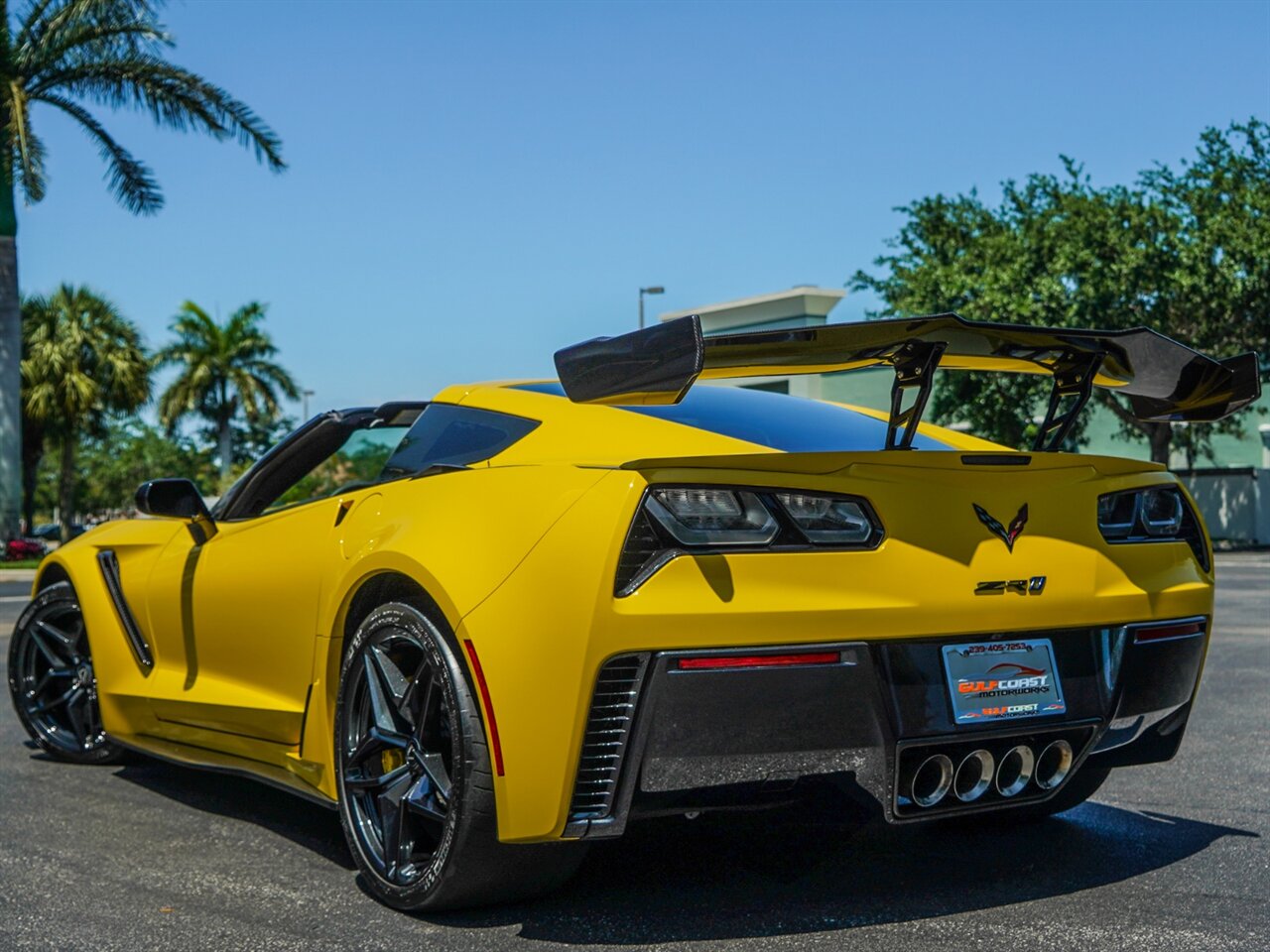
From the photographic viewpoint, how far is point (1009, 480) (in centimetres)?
337

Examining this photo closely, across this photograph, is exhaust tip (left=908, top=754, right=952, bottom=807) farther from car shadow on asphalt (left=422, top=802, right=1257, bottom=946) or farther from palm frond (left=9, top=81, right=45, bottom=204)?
palm frond (left=9, top=81, right=45, bottom=204)

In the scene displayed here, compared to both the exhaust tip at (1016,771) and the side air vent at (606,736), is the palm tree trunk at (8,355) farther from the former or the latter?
the exhaust tip at (1016,771)

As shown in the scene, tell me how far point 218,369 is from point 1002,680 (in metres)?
53.4

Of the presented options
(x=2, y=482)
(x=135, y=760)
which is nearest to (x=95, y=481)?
(x=2, y=482)

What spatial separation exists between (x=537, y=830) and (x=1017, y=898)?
4.09 feet

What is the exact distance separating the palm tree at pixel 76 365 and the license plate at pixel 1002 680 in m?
40.7

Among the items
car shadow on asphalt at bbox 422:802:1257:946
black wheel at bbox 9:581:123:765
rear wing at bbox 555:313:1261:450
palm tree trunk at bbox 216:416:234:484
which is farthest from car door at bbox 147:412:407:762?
palm tree trunk at bbox 216:416:234:484

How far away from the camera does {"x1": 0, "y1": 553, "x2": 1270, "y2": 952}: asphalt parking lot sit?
3189 millimetres

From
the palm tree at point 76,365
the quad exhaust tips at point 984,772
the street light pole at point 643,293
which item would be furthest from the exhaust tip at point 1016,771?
the palm tree at point 76,365

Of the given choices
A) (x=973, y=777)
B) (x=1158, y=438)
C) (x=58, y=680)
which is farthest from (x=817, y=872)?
(x=1158, y=438)

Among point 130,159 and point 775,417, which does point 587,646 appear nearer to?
point 775,417

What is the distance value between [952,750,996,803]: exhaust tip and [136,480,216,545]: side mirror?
2.62m

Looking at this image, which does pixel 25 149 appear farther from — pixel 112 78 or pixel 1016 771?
pixel 1016 771

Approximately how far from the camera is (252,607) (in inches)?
169
